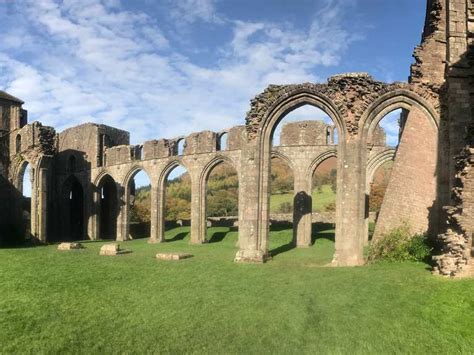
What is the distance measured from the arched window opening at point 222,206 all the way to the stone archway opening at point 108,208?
627cm

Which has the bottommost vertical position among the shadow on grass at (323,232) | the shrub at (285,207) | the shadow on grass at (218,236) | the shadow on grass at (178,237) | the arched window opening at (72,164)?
the shadow on grass at (178,237)

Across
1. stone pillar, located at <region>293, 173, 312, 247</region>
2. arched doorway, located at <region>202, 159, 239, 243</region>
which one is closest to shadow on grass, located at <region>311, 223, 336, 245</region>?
stone pillar, located at <region>293, 173, 312, 247</region>

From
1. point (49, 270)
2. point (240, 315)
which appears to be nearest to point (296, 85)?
point (240, 315)

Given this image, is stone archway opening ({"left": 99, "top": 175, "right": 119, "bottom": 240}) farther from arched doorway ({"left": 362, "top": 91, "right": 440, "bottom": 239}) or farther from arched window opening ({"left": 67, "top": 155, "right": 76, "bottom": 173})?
arched doorway ({"left": 362, "top": 91, "right": 440, "bottom": 239})

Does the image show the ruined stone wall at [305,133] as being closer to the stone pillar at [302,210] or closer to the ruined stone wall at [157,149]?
the stone pillar at [302,210]

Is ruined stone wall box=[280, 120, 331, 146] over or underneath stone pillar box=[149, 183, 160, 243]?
over

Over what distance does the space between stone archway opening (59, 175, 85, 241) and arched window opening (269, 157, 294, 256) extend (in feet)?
42.5

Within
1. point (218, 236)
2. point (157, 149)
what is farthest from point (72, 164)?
point (218, 236)

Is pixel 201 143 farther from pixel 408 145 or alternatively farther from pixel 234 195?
pixel 234 195

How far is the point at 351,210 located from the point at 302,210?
905 centimetres

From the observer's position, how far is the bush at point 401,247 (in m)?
10.3

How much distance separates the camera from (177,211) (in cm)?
4075

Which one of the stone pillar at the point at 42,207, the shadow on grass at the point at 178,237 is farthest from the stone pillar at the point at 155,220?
the stone pillar at the point at 42,207

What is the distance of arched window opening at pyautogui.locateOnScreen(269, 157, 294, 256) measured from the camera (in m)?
21.3
